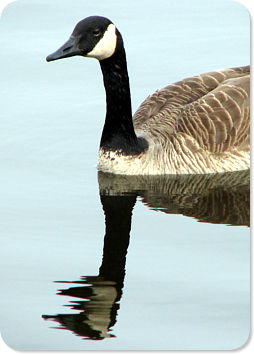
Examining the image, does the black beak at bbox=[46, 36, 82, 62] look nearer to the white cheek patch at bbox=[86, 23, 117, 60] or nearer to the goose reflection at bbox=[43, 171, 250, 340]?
the white cheek patch at bbox=[86, 23, 117, 60]

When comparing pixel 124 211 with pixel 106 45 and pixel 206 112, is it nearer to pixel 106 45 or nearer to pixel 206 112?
pixel 106 45

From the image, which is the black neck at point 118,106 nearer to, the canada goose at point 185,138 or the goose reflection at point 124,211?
the canada goose at point 185,138

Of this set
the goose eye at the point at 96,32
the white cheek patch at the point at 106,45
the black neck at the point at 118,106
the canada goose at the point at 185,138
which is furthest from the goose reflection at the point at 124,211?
the goose eye at the point at 96,32

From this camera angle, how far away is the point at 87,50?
8.47 metres

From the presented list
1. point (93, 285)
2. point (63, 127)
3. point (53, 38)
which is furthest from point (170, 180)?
point (93, 285)

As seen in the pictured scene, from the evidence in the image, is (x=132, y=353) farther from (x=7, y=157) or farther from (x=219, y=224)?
(x=7, y=157)

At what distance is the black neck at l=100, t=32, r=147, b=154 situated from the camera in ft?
29.1

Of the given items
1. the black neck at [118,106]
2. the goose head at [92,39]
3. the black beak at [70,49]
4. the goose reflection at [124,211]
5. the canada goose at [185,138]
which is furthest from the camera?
the canada goose at [185,138]

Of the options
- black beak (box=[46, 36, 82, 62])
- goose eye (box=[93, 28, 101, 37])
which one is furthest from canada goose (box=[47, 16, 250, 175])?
black beak (box=[46, 36, 82, 62])

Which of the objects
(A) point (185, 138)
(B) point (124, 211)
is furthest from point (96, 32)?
(B) point (124, 211)

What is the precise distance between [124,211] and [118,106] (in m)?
1.42

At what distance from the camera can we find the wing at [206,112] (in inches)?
372

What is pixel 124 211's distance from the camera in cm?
834

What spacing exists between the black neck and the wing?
0.42 meters
